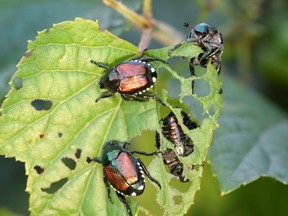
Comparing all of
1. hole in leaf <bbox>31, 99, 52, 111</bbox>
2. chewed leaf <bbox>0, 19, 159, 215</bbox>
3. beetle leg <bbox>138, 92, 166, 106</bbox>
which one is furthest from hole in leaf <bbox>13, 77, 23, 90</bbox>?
beetle leg <bbox>138, 92, 166, 106</bbox>

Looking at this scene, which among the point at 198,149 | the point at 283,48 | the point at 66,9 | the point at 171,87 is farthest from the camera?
the point at 283,48

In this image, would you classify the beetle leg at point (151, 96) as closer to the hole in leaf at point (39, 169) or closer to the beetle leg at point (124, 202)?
the beetle leg at point (124, 202)

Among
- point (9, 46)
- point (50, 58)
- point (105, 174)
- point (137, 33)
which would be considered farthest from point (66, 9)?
point (105, 174)

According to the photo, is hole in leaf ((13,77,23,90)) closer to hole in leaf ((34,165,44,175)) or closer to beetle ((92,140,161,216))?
hole in leaf ((34,165,44,175))

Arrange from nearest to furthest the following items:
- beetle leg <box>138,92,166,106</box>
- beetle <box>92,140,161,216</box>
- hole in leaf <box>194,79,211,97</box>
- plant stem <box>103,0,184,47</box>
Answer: beetle <box>92,140,161,216</box> → beetle leg <box>138,92,166,106</box> → plant stem <box>103,0,184,47</box> → hole in leaf <box>194,79,211,97</box>

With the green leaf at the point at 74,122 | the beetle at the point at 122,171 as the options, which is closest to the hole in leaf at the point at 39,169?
the green leaf at the point at 74,122

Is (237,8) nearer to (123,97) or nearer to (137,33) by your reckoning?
(137,33)

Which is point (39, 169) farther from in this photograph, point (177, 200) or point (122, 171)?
point (177, 200)
